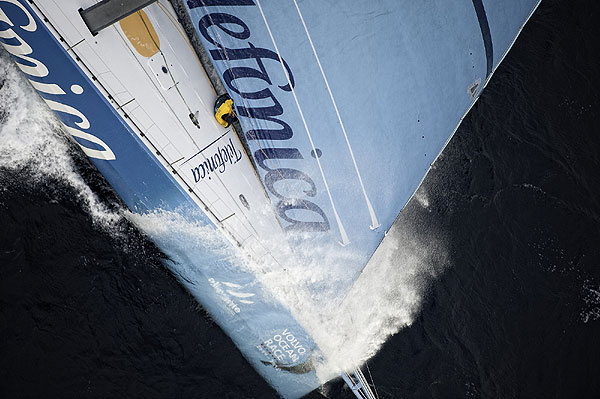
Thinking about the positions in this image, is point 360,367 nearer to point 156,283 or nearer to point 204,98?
point 156,283

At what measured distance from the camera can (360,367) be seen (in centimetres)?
771

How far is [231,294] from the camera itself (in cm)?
690

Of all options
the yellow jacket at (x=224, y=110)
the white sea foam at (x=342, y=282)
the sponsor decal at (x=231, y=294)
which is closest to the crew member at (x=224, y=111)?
the yellow jacket at (x=224, y=110)

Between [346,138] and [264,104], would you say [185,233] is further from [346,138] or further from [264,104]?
[346,138]

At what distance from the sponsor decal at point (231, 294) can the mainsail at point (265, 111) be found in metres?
0.02

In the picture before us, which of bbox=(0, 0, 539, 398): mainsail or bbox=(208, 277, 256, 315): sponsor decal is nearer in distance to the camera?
bbox=(0, 0, 539, 398): mainsail

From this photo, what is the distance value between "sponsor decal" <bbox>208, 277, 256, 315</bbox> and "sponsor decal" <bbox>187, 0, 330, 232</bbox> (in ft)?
3.47

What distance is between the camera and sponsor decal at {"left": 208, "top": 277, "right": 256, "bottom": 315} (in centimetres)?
685

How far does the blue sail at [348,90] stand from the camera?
5.80m

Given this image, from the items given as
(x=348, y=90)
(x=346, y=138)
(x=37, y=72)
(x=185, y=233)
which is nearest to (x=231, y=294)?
(x=185, y=233)

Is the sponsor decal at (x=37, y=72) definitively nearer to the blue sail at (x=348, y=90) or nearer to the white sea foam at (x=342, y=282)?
the white sea foam at (x=342, y=282)

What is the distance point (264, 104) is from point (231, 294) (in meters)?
2.50

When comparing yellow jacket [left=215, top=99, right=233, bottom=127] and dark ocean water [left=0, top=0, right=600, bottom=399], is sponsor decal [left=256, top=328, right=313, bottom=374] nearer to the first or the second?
dark ocean water [left=0, top=0, right=600, bottom=399]

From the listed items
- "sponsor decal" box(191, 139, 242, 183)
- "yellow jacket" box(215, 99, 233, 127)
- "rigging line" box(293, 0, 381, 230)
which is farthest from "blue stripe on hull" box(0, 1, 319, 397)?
"rigging line" box(293, 0, 381, 230)
